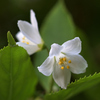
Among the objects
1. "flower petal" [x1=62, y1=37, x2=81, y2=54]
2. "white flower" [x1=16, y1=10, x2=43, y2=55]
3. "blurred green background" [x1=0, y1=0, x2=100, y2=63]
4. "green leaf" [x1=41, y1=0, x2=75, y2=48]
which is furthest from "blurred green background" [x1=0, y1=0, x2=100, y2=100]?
"flower petal" [x1=62, y1=37, x2=81, y2=54]

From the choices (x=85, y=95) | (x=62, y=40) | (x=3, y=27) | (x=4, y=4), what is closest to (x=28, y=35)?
(x=62, y=40)

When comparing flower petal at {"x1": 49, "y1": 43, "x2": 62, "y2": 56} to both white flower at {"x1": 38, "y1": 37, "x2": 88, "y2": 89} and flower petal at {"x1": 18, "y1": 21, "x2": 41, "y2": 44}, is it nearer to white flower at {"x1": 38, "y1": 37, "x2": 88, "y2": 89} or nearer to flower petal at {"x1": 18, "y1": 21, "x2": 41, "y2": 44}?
white flower at {"x1": 38, "y1": 37, "x2": 88, "y2": 89}

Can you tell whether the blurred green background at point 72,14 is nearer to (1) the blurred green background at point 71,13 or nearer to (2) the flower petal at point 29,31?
(1) the blurred green background at point 71,13

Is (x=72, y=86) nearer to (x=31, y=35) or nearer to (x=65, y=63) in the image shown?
(x=65, y=63)

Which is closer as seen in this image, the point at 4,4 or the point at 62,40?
the point at 62,40

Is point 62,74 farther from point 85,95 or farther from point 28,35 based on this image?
point 85,95

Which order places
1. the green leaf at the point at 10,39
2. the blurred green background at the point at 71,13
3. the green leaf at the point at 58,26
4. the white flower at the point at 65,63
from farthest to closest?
the blurred green background at the point at 71,13
the green leaf at the point at 58,26
the white flower at the point at 65,63
the green leaf at the point at 10,39

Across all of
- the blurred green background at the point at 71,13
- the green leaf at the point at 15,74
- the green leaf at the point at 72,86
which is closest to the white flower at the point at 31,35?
the green leaf at the point at 15,74
